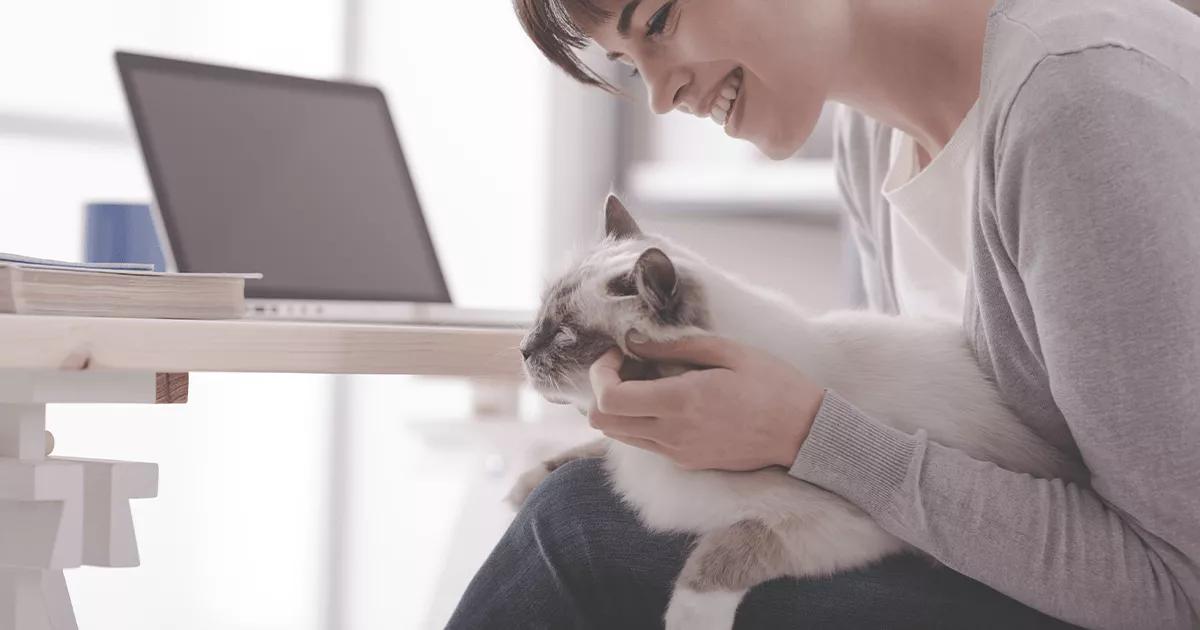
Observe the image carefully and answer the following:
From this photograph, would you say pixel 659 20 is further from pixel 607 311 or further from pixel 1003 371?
pixel 1003 371

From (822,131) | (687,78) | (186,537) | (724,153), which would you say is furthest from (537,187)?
(687,78)

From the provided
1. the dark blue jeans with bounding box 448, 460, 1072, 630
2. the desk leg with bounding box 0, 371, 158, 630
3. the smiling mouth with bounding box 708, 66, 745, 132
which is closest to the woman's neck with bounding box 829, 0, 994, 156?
the smiling mouth with bounding box 708, 66, 745, 132

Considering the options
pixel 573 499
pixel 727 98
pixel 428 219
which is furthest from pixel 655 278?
pixel 428 219

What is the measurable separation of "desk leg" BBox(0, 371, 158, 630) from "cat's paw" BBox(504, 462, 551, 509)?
1.34ft

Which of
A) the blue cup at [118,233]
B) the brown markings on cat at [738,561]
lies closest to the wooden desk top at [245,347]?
the brown markings on cat at [738,561]

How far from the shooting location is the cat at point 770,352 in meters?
1.08

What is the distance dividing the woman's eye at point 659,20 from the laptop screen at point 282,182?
62cm

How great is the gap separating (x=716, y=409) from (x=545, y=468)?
0.37 meters

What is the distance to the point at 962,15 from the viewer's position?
132 centimetres

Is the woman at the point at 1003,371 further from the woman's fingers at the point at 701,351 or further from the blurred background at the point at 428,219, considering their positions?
the blurred background at the point at 428,219

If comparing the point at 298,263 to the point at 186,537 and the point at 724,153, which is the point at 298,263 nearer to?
the point at 186,537

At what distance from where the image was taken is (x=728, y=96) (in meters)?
1.35

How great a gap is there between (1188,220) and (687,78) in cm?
56

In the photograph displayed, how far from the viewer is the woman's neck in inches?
52.1
